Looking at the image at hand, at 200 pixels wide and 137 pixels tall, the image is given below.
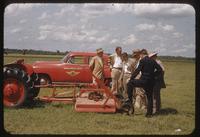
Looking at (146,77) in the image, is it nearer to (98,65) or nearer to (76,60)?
(98,65)

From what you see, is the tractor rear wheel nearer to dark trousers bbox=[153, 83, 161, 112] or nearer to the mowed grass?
the mowed grass

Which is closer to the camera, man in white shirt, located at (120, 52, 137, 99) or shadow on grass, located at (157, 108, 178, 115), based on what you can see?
shadow on grass, located at (157, 108, 178, 115)

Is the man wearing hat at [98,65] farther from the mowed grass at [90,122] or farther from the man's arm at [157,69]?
the man's arm at [157,69]

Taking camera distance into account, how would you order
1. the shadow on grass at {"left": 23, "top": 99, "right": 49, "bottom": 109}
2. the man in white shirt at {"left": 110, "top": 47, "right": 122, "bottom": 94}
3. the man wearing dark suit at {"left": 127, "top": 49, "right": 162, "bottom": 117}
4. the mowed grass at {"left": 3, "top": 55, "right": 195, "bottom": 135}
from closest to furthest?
the mowed grass at {"left": 3, "top": 55, "right": 195, "bottom": 135}
the man wearing dark suit at {"left": 127, "top": 49, "right": 162, "bottom": 117}
the shadow on grass at {"left": 23, "top": 99, "right": 49, "bottom": 109}
the man in white shirt at {"left": 110, "top": 47, "right": 122, "bottom": 94}

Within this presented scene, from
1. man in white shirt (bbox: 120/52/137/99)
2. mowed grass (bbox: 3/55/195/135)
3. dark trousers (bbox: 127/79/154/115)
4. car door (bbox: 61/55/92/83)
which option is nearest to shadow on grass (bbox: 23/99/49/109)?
mowed grass (bbox: 3/55/195/135)

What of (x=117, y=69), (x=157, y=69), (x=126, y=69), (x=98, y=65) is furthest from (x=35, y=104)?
(x=157, y=69)

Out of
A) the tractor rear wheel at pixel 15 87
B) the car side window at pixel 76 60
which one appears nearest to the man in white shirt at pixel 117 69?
the tractor rear wheel at pixel 15 87

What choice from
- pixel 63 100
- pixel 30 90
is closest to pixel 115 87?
pixel 63 100

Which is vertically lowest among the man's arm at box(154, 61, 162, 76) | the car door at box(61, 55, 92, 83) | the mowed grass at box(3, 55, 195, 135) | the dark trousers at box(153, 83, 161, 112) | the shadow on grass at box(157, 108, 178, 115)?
the shadow on grass at box(157, 108, 178, 115)

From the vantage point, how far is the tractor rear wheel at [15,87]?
750 centimetres

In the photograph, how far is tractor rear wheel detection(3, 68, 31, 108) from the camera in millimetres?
7500

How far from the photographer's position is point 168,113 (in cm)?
800
